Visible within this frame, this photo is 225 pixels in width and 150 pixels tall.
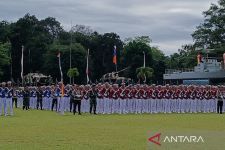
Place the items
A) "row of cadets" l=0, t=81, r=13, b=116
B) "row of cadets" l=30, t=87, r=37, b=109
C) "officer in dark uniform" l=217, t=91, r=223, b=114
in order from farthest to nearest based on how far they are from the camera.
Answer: "row of cadets" l=30, t=87, r=37, b=109 → "officer in dark uniform" l=217, t=91, r=223, b=114 → "row of cadets" l=0, t=81, r=13, b=116

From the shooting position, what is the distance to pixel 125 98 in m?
36.3

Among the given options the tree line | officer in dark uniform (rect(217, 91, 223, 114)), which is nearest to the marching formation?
officer in dark uniform (rect(217, 91, 223, 114))

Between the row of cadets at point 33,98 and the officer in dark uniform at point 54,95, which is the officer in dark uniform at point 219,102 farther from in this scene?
the row of cadets at point 33,98

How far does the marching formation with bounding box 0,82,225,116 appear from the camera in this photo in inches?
1375

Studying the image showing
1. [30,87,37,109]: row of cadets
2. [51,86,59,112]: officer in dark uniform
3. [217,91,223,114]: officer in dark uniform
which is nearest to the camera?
[51,86,59,112]: officer in dark uniform

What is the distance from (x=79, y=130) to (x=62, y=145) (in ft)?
17.7

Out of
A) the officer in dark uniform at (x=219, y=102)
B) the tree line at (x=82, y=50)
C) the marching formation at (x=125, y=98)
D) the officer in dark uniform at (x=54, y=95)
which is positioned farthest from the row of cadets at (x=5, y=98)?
the tree line at (x=82, y=50)

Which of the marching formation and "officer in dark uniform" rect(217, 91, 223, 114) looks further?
"officer in dark uniform" rect(217, 91, 223, 114)

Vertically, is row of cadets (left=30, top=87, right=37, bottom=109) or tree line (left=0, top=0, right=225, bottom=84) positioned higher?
tree line (left=0, top=0, right=225, bottom=84)

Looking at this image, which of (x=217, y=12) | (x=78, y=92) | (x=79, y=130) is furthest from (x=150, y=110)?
(x=217, y=12)

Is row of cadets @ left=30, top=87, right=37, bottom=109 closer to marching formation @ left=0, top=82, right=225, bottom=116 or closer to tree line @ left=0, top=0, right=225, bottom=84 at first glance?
marching formation @ left=0, top=82, right=225, bottom=116

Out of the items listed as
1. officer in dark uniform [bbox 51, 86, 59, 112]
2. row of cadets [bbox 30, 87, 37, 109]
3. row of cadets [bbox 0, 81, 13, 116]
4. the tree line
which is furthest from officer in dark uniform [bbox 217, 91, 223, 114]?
the tree line

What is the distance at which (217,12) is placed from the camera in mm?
97250

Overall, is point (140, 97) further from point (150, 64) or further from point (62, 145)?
point (150, 64)
